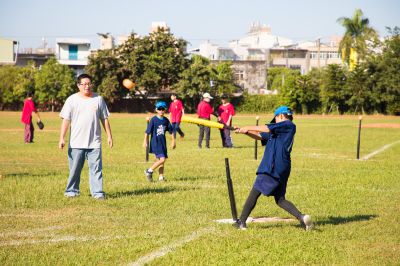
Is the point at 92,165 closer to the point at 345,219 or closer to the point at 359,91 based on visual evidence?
the point at 345,219

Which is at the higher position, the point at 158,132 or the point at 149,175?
the point at 158,132

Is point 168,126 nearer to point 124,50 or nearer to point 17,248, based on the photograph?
point 17,248

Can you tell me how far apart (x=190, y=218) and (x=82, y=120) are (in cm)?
302

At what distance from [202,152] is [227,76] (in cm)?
6075

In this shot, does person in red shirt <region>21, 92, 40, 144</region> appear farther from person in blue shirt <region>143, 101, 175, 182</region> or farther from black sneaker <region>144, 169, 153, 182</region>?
black sneaker <region>144, 169, 153, 182</region>

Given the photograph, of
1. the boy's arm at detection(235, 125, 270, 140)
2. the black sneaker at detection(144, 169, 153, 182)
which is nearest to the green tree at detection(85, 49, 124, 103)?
the black sneaker at detection(144, 169, 153, 182)

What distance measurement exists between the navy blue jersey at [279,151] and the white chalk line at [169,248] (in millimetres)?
1122

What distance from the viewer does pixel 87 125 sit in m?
12.4

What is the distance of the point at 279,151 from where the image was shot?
953cm

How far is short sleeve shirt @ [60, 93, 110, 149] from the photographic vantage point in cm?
1242

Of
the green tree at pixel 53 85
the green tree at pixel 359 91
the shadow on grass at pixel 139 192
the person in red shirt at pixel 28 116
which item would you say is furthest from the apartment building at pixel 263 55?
the shadow on grass at pixel 139 192

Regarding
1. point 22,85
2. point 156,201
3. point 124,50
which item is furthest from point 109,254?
point 22,85

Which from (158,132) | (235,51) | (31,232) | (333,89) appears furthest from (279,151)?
(235,51)

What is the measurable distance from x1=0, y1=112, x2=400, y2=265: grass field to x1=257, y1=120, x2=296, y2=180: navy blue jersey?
2.57 ft
